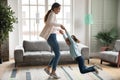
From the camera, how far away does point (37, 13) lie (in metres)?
7.71

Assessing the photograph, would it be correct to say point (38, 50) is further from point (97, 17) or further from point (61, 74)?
point (97, 17)

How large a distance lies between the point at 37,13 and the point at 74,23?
1.27m

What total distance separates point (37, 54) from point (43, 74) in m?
1.02

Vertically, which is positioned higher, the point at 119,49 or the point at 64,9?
the point at 64,9

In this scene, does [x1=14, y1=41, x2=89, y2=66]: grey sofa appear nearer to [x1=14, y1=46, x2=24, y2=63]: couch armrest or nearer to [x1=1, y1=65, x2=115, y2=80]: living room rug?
[x1=14, y1=46, x2=24, y2=63]: couch armrest

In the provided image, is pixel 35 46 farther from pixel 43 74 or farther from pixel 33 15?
pixel 43 74

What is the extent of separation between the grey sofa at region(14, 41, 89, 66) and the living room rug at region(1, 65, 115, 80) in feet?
0.87

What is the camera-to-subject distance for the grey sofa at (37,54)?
6.27m

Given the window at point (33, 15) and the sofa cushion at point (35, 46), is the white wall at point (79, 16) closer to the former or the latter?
the window at point (33, 15)

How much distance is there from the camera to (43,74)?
5.48m

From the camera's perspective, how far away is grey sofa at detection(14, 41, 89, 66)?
6.27 m

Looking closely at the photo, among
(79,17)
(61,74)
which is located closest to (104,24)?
(79,17)

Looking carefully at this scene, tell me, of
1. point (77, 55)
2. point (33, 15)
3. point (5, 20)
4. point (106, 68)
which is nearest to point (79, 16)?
point (33, 15)

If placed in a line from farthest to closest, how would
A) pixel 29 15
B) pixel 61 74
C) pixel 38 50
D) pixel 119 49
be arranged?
pixel 29 15 → pixel 38 50 → pixel 119 49 → pixel 61 74
